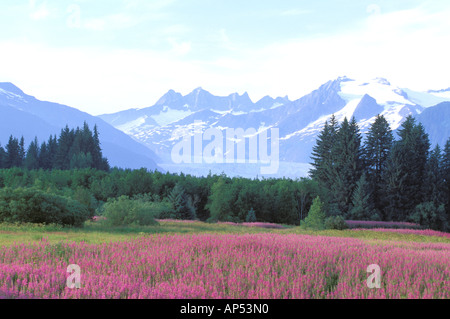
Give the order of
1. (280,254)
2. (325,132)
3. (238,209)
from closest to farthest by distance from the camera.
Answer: (280,254), (238,209), (325,132)

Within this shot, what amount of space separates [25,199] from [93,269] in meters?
14.5

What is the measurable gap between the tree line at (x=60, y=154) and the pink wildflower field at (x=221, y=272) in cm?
10596

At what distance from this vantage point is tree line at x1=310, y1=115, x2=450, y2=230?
60219 millimetres

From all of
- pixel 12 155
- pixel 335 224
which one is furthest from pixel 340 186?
pixel 12 155

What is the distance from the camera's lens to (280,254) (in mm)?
8789

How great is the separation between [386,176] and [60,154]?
89.7 m

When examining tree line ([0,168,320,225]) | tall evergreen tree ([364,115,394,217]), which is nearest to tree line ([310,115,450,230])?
tall evergreen tree ([364,115,394,217])

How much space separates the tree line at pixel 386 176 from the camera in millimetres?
60219

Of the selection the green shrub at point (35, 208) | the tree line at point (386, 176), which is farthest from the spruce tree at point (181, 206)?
the green shrub at point (35, 208)

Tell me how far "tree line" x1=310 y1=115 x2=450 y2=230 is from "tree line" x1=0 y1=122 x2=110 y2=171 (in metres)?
68.5

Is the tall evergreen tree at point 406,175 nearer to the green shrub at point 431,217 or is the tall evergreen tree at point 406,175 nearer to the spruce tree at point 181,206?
the green shrub at point 431,217
